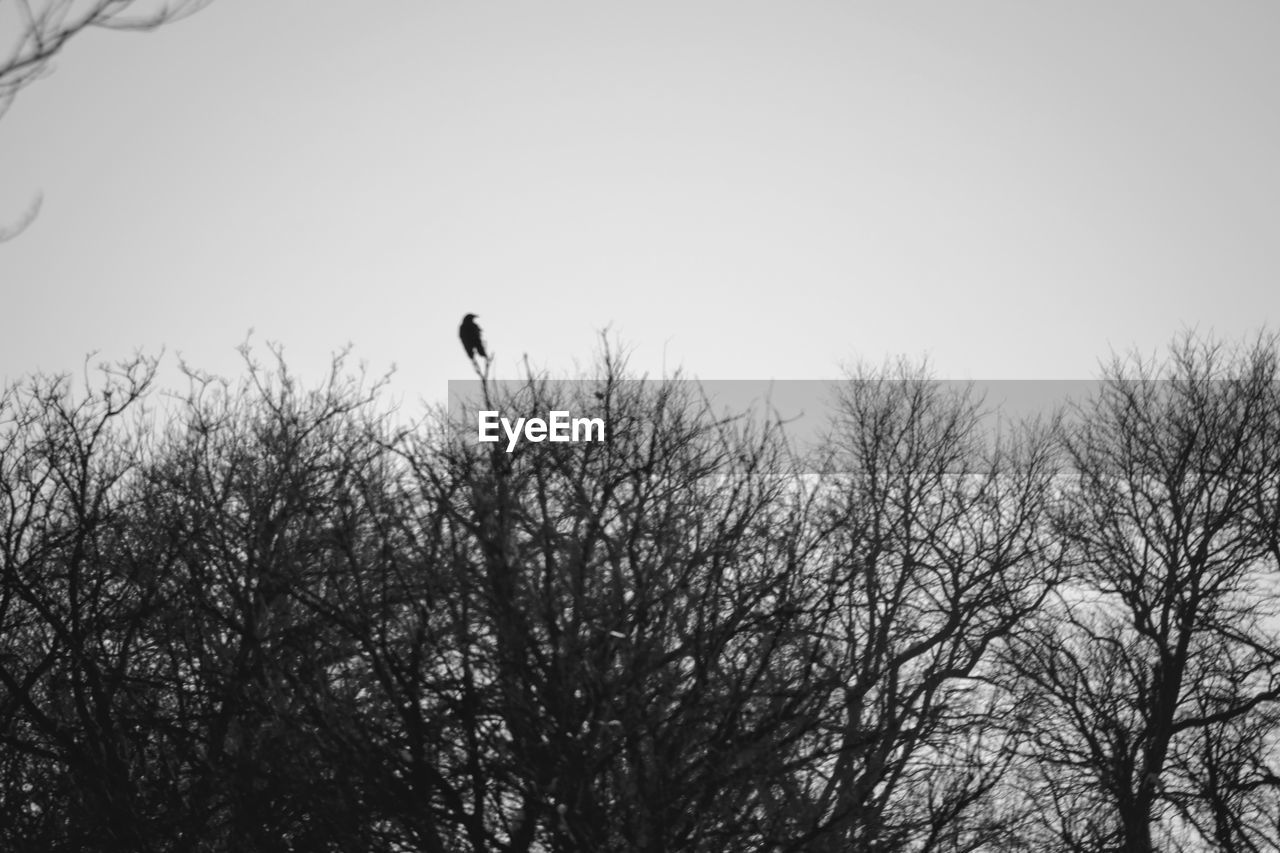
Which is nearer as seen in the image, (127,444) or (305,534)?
(305,534)

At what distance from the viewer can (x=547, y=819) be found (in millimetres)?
5996

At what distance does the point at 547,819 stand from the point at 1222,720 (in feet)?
44.2

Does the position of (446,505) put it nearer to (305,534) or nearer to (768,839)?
(768,839)

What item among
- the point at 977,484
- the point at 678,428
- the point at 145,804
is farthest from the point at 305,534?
the point at 977,484

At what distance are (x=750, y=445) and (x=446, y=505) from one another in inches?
104

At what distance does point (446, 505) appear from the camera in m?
6.21

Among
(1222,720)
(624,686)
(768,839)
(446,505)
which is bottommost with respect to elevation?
(1222,720)

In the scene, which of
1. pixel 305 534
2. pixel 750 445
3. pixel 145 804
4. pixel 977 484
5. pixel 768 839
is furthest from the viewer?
pixel 977 484

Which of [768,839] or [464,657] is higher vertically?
[464,657]

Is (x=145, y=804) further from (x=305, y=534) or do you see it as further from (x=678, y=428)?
(x=678, y=428)

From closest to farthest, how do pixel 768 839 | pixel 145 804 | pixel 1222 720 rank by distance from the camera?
pixel 768 839, pixel 145 804, pixel 1222 720

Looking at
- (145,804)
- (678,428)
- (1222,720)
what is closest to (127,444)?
(145,804)

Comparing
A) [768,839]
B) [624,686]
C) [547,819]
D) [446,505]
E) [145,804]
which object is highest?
[446,505]

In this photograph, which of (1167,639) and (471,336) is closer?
(471,336)
